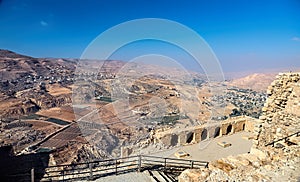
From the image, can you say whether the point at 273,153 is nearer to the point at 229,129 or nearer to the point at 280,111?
the point at 280,111

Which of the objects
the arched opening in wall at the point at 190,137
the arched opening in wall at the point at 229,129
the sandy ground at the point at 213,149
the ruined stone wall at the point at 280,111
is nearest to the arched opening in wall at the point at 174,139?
the sandy ground at the point at 213,149

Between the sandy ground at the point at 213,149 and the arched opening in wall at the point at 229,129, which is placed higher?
the arched opening in wall at the point at 229,129

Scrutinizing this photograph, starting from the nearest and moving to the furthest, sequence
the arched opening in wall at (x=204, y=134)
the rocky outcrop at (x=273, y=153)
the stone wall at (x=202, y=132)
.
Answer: the rocky outcrop at (x=273, y=153), the stone wall at (x=202, y=132), the arched opening in wall at (x=204, y=134)

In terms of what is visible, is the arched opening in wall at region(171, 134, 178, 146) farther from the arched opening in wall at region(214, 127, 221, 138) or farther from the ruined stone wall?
the ruined stone wall

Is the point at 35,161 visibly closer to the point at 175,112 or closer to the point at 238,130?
the point at 238,130

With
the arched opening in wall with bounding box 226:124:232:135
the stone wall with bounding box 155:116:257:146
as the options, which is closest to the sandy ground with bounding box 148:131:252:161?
the stone wall with bounding box 155:116:257:146

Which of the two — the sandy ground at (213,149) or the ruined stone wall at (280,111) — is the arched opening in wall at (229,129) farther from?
the ruined stone wall at (280,111)
